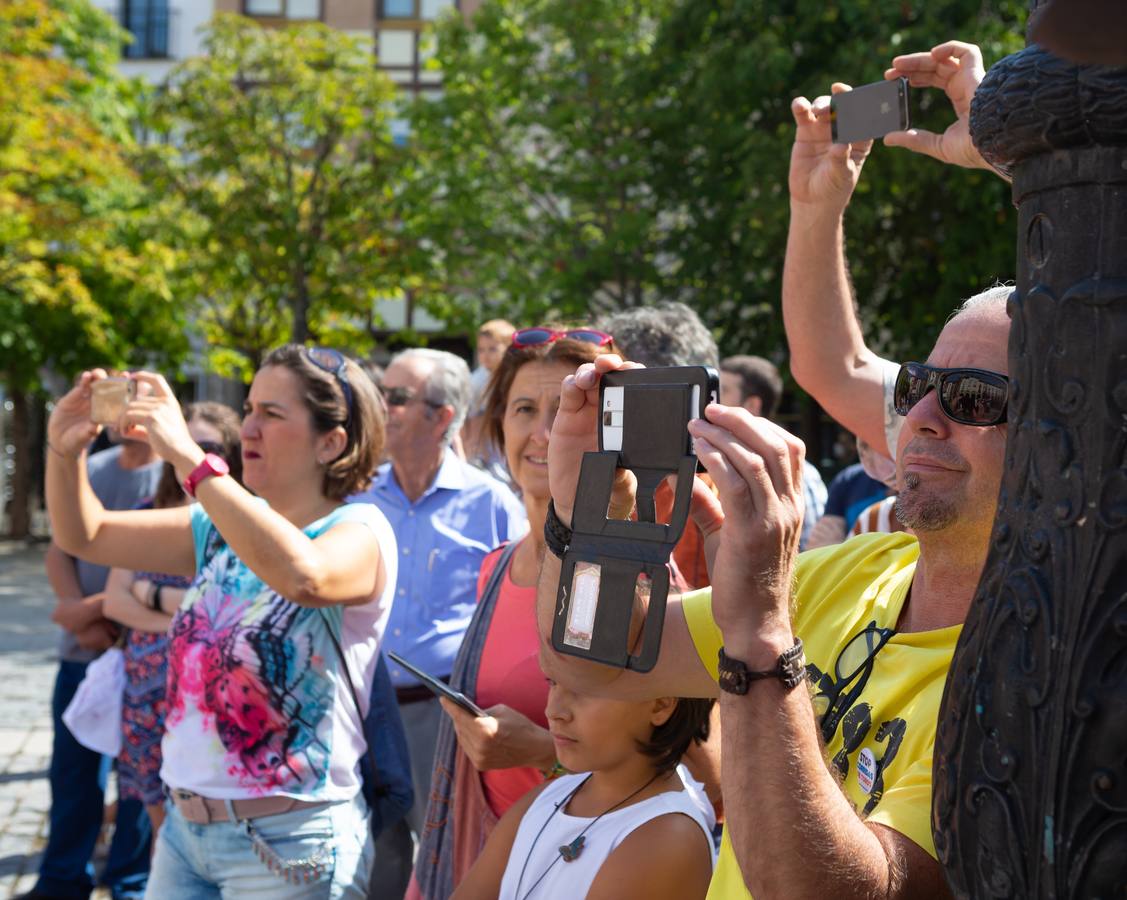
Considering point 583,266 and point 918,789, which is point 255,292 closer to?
point 583,266

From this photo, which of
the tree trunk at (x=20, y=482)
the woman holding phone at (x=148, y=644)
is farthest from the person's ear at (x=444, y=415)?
the tree trunk at (x=20, y=482)

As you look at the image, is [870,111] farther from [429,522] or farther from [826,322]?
[429,522]

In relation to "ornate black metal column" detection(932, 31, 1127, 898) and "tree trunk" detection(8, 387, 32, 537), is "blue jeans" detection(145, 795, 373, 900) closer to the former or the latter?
"ornate black metal column" detection(932, 31, 1127, 898)

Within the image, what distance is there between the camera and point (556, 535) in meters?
2.13

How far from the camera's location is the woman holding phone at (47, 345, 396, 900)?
3.06 meters

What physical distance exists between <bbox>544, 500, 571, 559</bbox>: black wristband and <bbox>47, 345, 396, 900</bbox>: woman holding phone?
102 centimetres

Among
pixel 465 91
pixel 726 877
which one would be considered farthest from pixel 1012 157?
pixel 465 91

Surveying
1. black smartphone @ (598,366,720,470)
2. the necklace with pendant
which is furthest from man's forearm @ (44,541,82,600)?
black smartphone @ (598,366,720,470)

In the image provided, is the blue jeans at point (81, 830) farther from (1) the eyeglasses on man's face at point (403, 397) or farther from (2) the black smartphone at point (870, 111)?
(2) the black smartphone at point (870, 111)

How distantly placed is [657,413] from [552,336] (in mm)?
1757

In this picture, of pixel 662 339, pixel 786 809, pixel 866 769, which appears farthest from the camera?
pixel 662 339

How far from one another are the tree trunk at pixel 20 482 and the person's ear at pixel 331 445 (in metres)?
20.3

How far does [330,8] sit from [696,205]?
1687 centimetres

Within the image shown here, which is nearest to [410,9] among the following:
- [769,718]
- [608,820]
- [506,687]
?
[506,687]
